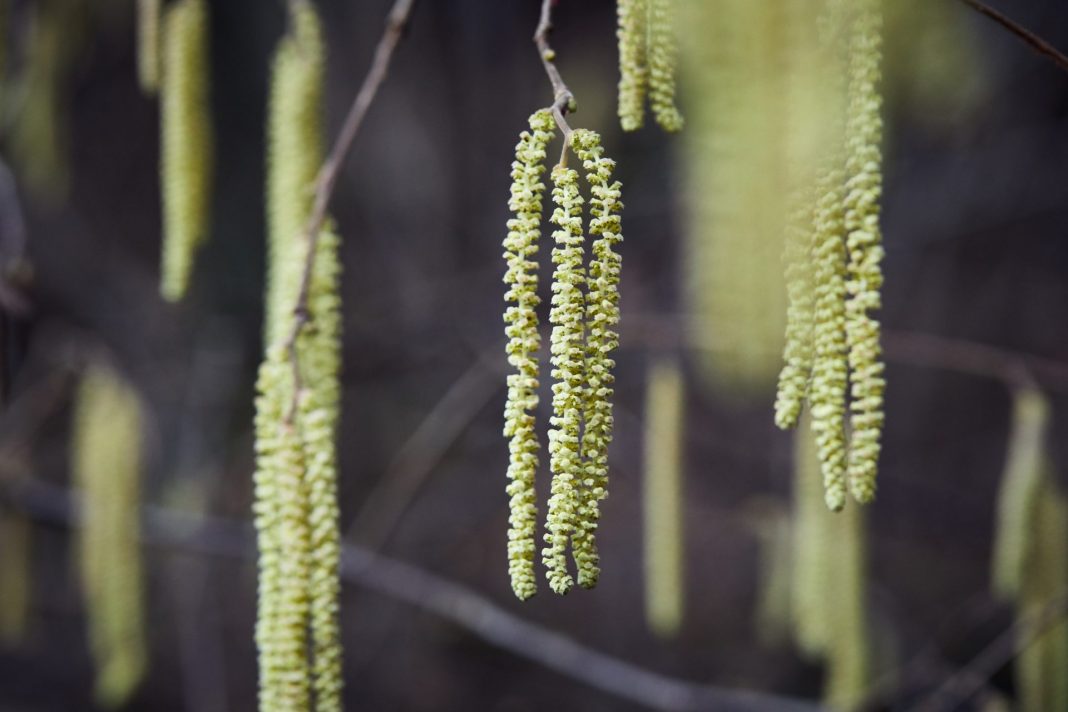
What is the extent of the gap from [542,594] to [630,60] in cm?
331

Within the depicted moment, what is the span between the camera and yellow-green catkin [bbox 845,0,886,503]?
1.63ft

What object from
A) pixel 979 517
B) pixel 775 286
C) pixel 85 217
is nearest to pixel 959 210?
pixel 979 517

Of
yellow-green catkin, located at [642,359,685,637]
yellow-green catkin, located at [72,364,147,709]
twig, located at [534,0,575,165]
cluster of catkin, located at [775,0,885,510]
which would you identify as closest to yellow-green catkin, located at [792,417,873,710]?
yellow-green catkin, located at [642,359,685,637]

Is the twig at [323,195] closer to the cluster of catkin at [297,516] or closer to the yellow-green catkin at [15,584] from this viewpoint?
the cluster of catkin at [297,516]

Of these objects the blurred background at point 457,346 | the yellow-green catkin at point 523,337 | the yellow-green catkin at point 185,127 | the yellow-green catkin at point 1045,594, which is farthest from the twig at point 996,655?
the blurred background at point 457,346

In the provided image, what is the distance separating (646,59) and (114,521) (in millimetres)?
897

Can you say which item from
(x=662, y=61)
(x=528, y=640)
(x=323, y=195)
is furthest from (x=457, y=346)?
(x=662, y=61)

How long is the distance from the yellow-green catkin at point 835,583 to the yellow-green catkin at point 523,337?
601 millimetres

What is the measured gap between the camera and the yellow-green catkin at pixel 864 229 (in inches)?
19.6

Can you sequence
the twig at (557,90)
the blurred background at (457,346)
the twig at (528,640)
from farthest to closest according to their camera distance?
the blurred background at (457,346)
the twig at (528,640)
the twig at (557,90)

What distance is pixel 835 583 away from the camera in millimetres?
1075

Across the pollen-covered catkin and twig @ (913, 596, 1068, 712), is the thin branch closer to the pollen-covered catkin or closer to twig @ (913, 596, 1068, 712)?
the pollen-covered catkin

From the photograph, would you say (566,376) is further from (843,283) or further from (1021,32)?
(1021,32)

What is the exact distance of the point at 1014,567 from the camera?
1.06m
